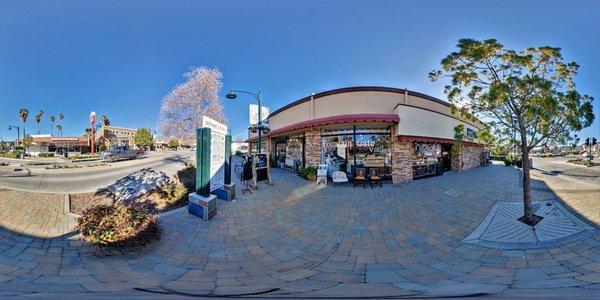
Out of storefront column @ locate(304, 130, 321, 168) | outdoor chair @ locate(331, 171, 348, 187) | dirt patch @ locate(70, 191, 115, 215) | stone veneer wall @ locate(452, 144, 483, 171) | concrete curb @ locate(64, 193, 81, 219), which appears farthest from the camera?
stone veneer wall @ locate(452, 144, 483, 171)

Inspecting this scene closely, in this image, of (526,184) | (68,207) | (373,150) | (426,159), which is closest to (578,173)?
(426,159)

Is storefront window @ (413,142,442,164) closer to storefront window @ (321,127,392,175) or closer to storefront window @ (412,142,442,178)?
storefront window @ (412,142,442,178)

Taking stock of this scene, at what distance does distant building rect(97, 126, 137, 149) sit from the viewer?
51.0 m

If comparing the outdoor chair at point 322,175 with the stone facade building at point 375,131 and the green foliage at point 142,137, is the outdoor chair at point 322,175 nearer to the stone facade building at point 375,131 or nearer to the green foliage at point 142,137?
the stone facade building at point 375,131

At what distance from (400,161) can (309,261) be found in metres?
9.37

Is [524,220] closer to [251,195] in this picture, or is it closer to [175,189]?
[251,195]

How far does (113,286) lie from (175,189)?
591 cm

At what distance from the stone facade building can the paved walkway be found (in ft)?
18.8

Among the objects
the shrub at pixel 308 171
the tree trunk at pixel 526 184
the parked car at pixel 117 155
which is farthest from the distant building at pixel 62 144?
the tree trunk at pixel 526 184

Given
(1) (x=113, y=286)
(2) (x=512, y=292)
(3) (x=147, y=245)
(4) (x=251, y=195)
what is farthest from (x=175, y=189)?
(2) (x=512, y=292)

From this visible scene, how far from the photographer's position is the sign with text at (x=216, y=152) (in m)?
7.37

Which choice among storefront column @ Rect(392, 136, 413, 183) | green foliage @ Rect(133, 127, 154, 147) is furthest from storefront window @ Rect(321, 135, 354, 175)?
green foliage @ Rect(133, 127, 154, 147)

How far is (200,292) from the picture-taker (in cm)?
338

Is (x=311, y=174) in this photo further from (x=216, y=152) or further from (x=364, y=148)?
(x=216, y=152)
